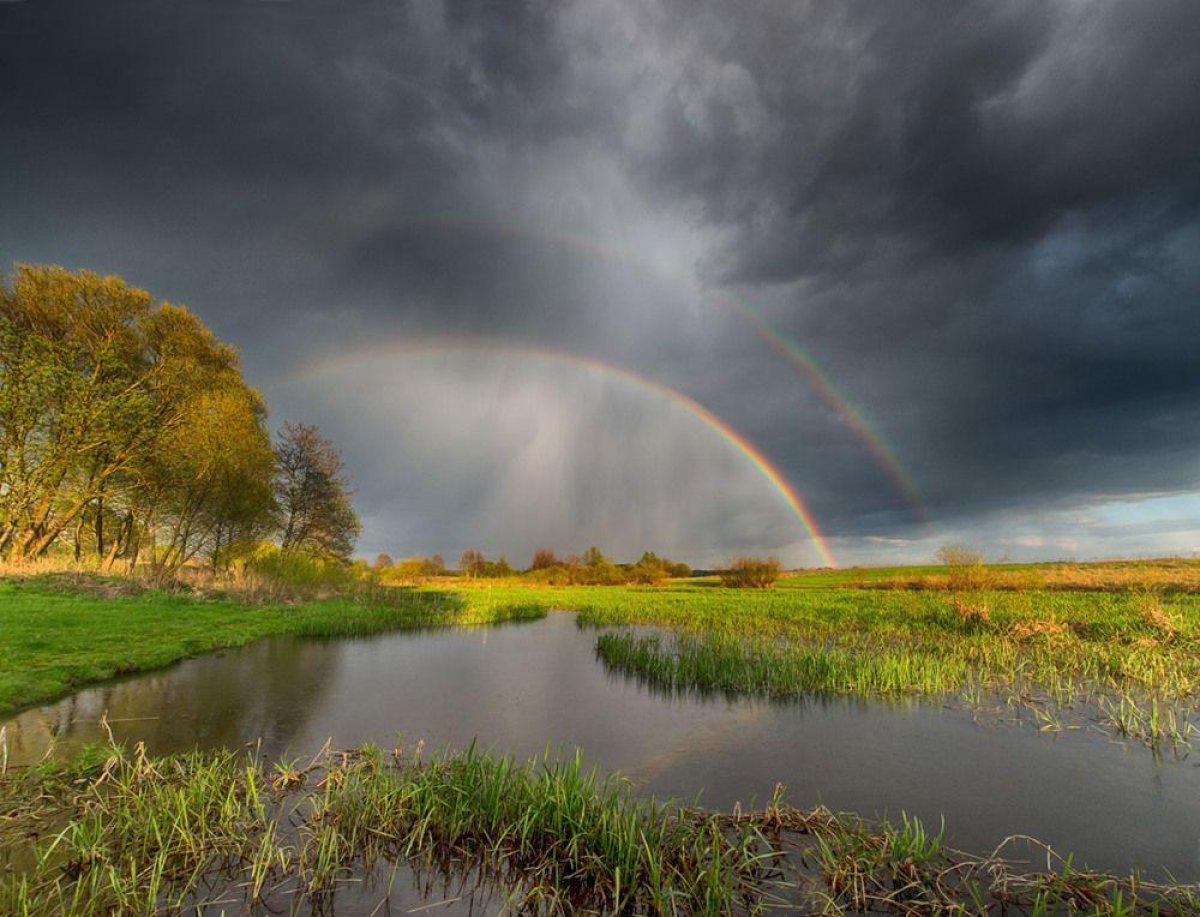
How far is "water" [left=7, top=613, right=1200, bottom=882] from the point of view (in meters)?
5.82

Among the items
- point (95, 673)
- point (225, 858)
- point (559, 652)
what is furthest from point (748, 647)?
point (95, 673)

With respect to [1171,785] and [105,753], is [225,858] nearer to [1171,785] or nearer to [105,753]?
[105,753]

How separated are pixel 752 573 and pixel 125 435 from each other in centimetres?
5469

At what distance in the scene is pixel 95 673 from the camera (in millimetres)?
10617

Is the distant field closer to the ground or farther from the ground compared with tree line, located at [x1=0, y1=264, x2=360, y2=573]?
closer to the ground

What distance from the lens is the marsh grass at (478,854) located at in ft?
13.0

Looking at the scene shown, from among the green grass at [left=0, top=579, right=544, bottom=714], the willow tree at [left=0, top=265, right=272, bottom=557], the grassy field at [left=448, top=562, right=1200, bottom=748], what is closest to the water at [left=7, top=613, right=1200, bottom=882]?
the green grass at [left=0, top=579, right=544, bottom=714]

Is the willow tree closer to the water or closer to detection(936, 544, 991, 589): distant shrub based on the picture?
the water

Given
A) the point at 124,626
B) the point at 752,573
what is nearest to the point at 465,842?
the point at 124,626

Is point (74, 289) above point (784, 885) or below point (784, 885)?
above

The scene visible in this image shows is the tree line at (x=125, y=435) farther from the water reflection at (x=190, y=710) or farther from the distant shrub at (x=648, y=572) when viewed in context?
the distant shrub at (x=648, y=572)

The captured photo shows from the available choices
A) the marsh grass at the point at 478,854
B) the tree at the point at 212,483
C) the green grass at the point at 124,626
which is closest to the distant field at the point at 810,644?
the green grass at the point at 124,626

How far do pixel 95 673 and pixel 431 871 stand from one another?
417 inches

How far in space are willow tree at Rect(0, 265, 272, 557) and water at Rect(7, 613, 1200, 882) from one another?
59.0 feet
